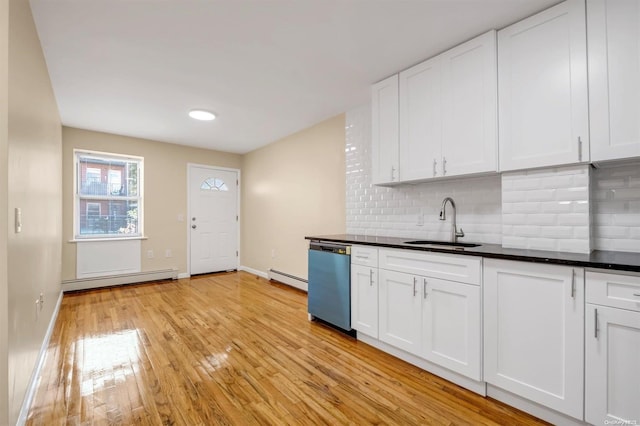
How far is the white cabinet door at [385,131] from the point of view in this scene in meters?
2.65

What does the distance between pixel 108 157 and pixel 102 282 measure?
A: 1.97m

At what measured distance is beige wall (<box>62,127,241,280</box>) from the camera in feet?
13.9

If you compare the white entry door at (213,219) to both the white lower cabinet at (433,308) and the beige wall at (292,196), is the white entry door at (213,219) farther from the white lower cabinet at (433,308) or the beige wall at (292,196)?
the white lower cabinet at (433,308)

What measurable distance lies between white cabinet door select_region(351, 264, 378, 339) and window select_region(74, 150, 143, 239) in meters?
4.02

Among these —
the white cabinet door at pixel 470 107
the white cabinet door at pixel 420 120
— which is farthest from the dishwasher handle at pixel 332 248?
the white cabinet door at pixel 470 107

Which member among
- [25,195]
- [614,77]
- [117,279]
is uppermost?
[614,77]

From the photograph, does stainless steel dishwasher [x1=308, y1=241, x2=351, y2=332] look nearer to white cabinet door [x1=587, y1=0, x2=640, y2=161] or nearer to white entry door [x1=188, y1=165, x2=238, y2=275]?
white cabinet door [x1=587, y1=0, x2=640, y2=161]

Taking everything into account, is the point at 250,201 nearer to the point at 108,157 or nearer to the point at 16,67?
the point at 108,157

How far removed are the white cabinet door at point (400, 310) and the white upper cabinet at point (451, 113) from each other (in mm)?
890

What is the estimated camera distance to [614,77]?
1.59 metres

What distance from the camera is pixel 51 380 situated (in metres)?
2.00

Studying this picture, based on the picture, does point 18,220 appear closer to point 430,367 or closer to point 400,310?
point 400,310

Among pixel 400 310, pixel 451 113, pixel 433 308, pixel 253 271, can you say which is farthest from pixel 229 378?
pixel 253 271

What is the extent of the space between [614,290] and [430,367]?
3.99 feet
